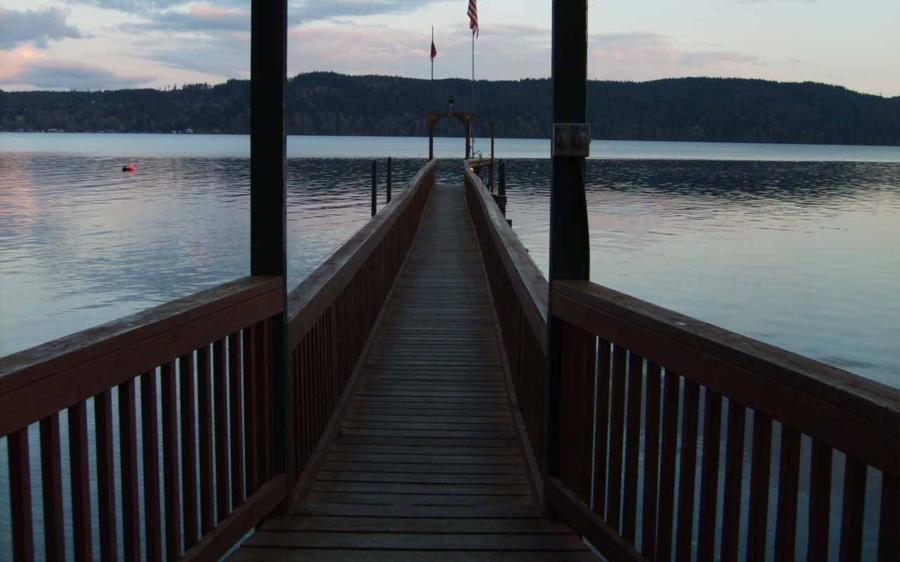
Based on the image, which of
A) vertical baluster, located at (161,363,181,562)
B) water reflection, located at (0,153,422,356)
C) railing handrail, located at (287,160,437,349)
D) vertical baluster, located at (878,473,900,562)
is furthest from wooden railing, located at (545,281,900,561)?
water reflection, located at (0,153,422,356)

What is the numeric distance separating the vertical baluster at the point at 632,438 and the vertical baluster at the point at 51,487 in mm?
1771

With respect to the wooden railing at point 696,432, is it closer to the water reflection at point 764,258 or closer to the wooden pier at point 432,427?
the wooden pier at point 432,427

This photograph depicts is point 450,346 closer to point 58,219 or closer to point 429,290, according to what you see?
point 429,290

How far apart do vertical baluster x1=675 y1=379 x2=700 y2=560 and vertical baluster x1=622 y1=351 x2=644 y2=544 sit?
0.23 m

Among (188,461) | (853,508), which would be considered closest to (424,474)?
(188,461)

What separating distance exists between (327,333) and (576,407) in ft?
6.25

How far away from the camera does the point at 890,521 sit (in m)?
1.93

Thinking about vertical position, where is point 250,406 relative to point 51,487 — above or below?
below

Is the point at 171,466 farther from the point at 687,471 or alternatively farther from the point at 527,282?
the point at 527,282

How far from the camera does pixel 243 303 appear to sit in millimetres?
3469

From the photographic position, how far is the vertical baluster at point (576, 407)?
12.0 feet

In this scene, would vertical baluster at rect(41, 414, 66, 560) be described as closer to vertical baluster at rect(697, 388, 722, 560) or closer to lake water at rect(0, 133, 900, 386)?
vertical baluster at rect(697, 388, 722, 560)

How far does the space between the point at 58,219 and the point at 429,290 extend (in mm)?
40300

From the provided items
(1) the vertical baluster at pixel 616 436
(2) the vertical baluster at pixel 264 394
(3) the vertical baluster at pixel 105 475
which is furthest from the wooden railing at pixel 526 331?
(3) the vertical baluster at pixel 105 475
